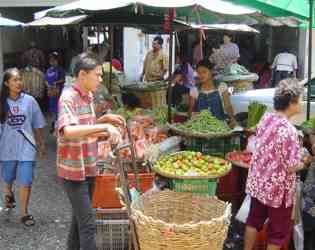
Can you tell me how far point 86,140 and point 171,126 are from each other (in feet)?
7.33

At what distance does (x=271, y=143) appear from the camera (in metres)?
3.88

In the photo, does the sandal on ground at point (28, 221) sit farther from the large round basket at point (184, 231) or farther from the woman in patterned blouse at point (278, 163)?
the woman in patterned blouse at point (278, 163)

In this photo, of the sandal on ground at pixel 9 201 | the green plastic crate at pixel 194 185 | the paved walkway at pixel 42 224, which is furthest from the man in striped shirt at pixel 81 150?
the sandal on ground at pixel 9 201

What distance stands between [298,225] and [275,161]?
89cm

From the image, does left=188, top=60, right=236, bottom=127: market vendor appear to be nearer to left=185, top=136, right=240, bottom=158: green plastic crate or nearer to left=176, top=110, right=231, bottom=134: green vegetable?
left=176, top=110, right=231, bottom=134: green vegetable

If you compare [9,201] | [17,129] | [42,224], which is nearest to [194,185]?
[42,224]

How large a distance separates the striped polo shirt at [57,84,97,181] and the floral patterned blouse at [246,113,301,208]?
1.27 metres

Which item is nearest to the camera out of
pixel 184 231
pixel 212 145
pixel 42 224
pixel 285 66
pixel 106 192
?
pixel 184 231

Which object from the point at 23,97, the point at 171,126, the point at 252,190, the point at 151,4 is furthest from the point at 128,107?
the point at 252,190

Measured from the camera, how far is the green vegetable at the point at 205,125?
5.55 metres

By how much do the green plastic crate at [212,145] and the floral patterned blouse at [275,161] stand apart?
1.57 meters

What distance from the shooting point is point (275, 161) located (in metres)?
3.88

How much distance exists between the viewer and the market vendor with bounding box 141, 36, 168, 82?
11.1m

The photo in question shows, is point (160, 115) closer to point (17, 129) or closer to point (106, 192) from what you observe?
point (17, 129)
